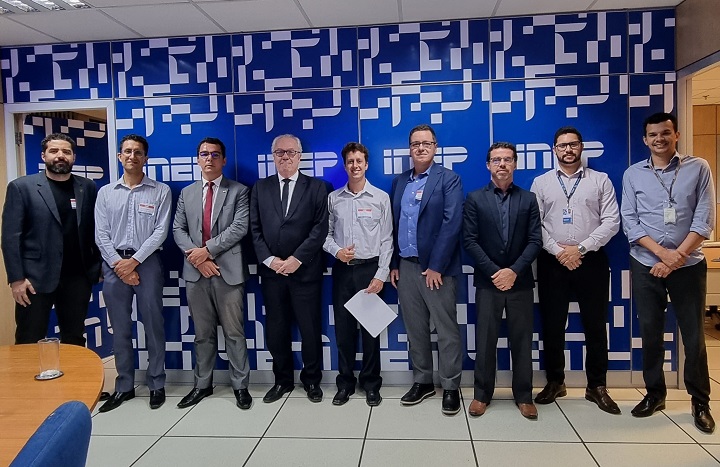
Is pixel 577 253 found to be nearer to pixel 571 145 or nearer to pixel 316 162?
pixel 571 145

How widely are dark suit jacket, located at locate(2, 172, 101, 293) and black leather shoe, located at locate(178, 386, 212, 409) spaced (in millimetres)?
1362

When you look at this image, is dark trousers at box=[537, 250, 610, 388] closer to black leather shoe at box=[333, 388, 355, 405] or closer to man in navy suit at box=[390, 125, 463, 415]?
man in navy suit at box=[390, 125, 463, 415]

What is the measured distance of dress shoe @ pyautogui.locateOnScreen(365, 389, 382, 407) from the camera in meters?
3.88

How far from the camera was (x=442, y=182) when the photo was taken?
12.5 feet

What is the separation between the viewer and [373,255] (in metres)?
3.95

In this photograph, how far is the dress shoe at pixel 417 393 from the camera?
3887 mm

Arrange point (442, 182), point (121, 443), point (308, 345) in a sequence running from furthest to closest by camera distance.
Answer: point (308, 345)
point (442, 182)
point (121, 443)

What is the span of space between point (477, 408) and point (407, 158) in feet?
6.93

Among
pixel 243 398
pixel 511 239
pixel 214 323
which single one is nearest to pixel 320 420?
pixel 243 398

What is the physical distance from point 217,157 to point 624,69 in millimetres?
3513

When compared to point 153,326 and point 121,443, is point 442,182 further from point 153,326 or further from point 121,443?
point 121,443

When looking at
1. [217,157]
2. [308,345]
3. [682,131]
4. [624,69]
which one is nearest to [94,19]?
[217,157]

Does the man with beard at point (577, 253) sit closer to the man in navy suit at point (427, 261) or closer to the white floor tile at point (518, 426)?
the white floor tile at point (518, 426)

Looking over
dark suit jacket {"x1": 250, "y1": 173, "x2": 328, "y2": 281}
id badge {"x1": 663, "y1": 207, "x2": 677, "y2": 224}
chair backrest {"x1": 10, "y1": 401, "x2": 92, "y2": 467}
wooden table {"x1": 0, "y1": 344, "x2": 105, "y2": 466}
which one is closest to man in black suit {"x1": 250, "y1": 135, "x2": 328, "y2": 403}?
dark suit jacket {"x1": 250, "y1": 173, "x2": 328, "y2": 281}
